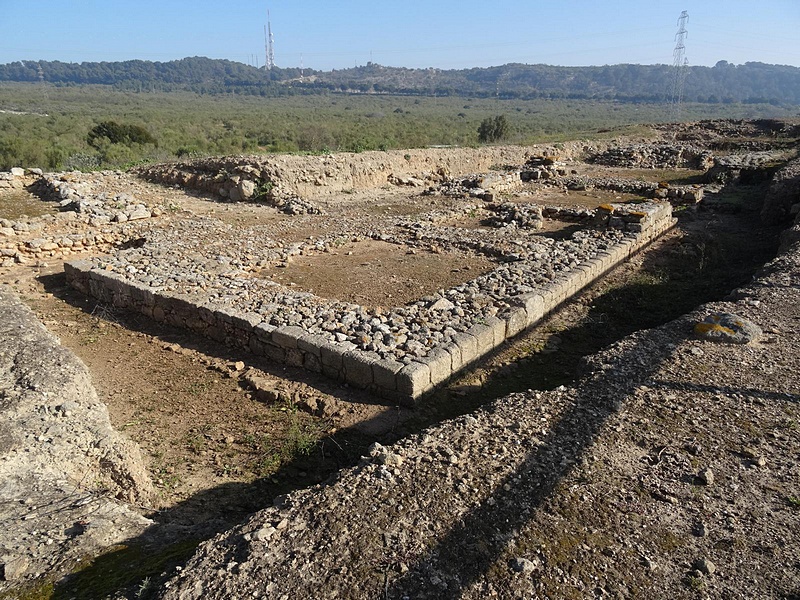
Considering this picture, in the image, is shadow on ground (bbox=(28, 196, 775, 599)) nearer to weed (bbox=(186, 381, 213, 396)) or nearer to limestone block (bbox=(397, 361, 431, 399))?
limestone block (bbox=(397, 361, 431, 399))

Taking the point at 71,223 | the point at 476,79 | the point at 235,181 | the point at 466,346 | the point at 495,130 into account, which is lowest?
the point at 466,346

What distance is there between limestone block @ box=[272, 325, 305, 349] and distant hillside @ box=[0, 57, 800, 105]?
127 meters

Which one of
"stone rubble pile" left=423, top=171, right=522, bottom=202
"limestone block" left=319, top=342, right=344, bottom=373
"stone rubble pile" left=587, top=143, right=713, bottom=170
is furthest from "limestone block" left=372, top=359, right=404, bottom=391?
"stone rubble pile" left=587, top=143, right=713, bottom=170

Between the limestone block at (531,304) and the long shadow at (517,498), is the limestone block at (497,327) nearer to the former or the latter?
the limestone block at (531,304)

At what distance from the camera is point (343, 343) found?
6.04 metres

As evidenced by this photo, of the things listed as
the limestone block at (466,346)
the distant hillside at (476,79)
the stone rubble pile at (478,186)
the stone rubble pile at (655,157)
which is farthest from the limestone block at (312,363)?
the distant hillside at (476,79)

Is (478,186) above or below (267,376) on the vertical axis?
above

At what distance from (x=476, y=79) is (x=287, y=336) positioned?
19462 cm

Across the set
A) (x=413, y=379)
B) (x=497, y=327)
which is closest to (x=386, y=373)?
(x=413, y=379)

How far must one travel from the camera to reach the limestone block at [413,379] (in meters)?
5.38

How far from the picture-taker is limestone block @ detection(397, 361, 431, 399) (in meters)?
5.38

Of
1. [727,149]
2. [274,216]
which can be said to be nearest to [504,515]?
[274,216]

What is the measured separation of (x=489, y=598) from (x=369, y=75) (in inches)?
8312

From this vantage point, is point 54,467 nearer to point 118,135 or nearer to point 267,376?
point 267,376
